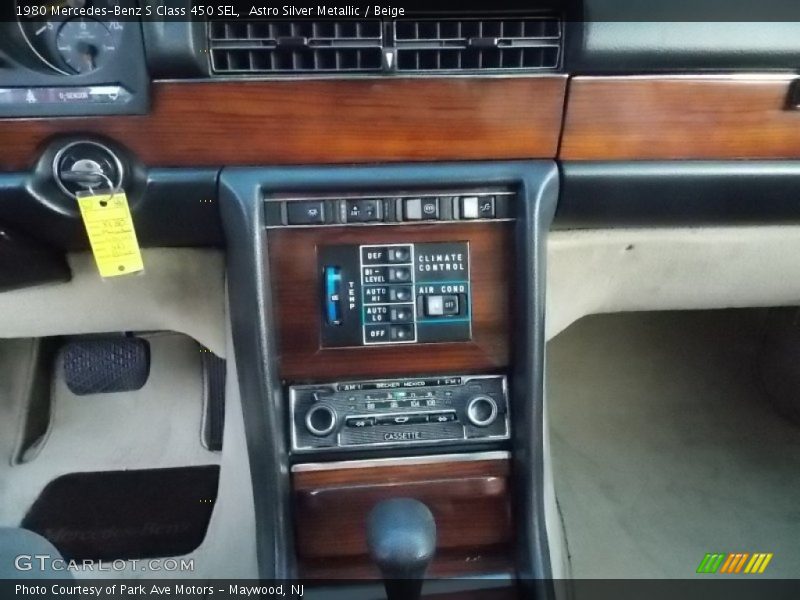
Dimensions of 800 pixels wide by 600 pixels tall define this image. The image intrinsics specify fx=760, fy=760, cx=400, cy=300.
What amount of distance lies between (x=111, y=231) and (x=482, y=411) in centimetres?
60

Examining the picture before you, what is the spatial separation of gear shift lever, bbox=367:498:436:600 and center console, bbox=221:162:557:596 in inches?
5.7

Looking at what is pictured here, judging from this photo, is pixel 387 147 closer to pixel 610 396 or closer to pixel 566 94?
pixel 566 94

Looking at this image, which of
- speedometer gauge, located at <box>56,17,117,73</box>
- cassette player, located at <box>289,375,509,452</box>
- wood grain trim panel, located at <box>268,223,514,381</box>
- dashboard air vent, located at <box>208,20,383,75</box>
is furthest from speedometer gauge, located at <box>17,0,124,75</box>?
cassette player, located at <box>289,375,509,452</box>

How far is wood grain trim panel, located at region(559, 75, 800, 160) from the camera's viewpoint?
3.43ft

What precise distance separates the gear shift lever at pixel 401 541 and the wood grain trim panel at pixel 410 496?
0.63 feet

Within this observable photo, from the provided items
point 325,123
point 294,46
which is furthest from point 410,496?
point 294,46

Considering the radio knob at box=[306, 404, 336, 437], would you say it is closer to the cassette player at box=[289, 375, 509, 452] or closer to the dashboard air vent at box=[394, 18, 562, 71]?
the cassette player at box=[289, 375, 509, 452]

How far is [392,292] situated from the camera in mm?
1104

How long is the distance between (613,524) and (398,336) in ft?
2.62

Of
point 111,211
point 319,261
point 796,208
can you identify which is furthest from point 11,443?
point 796,208

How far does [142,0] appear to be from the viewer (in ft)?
3.10

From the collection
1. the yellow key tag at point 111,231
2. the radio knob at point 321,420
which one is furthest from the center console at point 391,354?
the yellow key tag at point 111,231

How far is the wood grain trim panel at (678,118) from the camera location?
3.43ft

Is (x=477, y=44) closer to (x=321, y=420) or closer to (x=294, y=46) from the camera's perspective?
(x=294, y=46)
